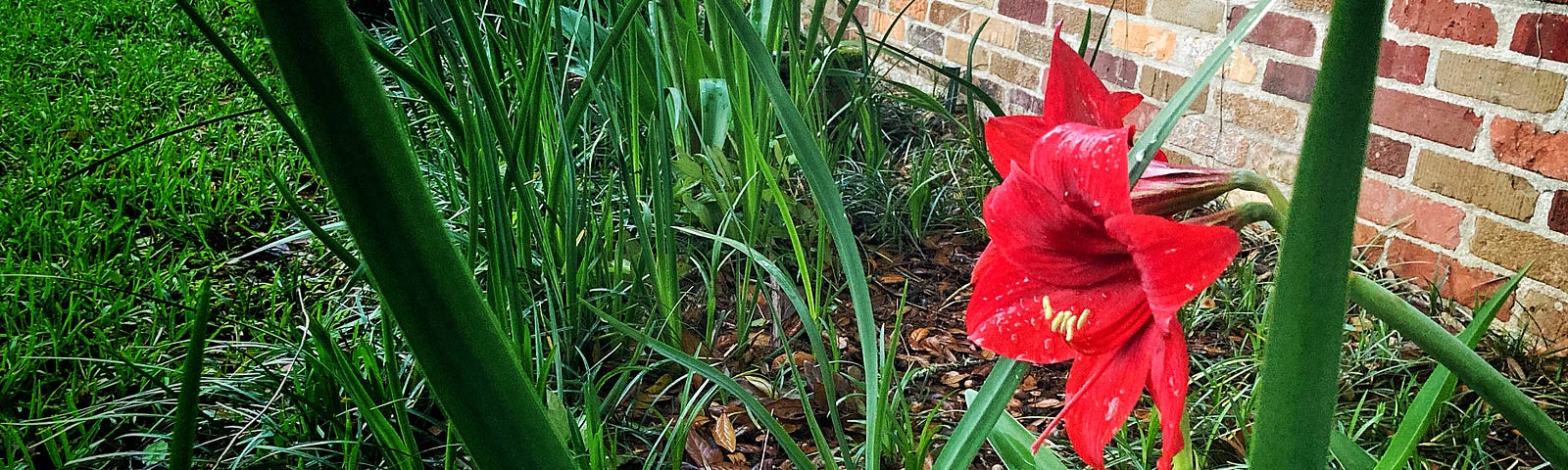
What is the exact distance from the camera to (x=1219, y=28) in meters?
1.64

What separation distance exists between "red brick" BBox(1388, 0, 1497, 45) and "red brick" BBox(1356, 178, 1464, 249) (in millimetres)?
227

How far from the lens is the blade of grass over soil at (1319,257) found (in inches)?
8.2

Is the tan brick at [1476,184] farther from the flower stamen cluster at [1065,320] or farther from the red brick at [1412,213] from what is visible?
the flower stamen cluster at [1065,320]

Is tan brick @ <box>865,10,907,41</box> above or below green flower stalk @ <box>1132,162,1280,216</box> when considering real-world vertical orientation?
below

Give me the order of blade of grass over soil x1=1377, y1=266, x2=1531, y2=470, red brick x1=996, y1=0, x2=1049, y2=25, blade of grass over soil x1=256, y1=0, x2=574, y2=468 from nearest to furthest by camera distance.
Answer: blade of grass over soil x1=256, y1=0, x2=574, y2=468, blade of grass over soil x1=1377, y1=266, x2=1531, y2=470, red brick x1=996, y1=0, x2=1049, y2=25

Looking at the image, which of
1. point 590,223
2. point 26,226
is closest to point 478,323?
point 590,223

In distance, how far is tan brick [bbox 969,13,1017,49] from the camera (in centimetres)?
213

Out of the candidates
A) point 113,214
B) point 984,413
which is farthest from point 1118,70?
point 113,214

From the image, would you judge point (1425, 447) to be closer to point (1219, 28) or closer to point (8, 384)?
point (1219, 28)

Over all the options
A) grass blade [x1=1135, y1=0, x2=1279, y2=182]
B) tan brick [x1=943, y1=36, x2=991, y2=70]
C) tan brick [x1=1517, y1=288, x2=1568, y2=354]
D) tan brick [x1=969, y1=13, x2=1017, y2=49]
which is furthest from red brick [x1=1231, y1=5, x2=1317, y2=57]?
grass blade [x1=1135, y1=0, x2=1279, y2=182]

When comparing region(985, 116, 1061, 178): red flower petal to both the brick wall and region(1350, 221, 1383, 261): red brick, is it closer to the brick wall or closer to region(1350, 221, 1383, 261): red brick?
the brick wall

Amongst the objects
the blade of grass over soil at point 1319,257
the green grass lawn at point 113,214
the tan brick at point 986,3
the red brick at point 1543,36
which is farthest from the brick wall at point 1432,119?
the green grass lawn at point 113,214

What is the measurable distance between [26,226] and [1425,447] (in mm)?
1895

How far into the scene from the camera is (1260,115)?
1.63 m
